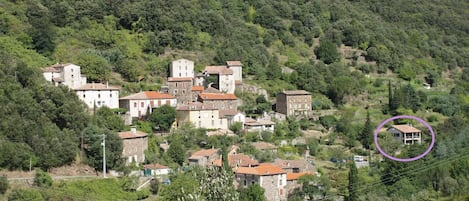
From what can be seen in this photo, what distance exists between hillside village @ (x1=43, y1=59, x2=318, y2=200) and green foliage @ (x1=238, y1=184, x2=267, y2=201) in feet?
4.59

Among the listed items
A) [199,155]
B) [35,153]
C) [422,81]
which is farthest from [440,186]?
[422,81]

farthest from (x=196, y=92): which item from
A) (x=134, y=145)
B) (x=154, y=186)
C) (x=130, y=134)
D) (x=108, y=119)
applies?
(x=154, y=186)

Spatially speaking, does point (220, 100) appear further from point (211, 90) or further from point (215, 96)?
point (211, 90)

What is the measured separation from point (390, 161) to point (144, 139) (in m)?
11.1

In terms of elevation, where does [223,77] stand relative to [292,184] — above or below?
above

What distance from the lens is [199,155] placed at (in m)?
37.8

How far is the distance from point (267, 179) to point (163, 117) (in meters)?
6.65

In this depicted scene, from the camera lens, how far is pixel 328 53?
59.3 metres

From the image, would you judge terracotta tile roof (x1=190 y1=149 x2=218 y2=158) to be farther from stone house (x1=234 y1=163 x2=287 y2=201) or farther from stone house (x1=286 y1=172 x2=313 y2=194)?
stone house (x1=286 y1=172 x2=313 y2=194)

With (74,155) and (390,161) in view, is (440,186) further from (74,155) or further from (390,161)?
(74,155)

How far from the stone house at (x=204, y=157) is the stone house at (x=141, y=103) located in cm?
443

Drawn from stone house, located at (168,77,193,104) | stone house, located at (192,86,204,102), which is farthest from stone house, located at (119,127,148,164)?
stone house, located at (192,86,204,102)

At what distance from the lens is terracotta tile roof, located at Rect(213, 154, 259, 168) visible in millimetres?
37509

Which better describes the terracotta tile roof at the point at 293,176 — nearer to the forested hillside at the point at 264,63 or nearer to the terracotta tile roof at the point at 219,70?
the forested hillside at the point at 264,63
